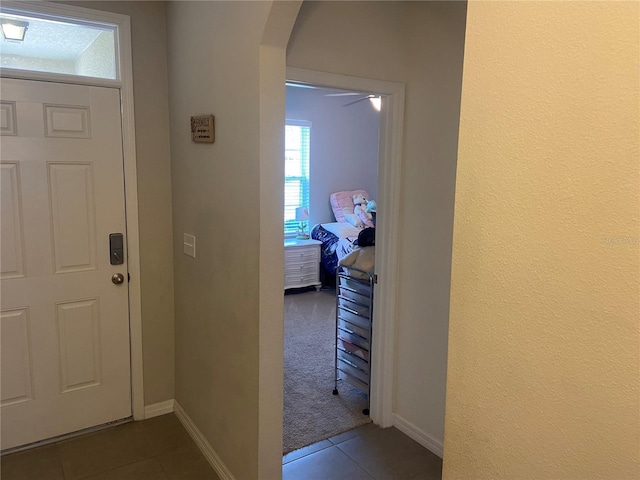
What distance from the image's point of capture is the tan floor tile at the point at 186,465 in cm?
239

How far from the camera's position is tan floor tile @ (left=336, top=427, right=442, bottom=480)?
244 cm

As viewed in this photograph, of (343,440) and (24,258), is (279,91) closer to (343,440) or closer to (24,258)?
(24,258)

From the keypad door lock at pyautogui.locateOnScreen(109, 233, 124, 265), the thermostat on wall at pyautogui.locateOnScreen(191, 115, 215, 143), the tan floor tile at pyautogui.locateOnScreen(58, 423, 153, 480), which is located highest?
the thermostat on wall at pyautogui.locateOnScreen(191, 115, 215, 143)

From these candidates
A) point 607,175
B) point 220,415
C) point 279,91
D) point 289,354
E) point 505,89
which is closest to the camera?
point 607,175

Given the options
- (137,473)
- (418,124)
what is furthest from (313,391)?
(418,124)

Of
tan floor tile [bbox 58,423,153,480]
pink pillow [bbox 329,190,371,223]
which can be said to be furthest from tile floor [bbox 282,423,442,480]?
pink pillow [bbox 329,190,371,223]

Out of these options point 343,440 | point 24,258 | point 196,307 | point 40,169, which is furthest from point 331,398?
point 40,169

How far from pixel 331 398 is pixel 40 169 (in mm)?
2221

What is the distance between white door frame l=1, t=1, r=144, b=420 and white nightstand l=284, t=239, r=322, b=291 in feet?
9.41

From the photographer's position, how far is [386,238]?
2732mm

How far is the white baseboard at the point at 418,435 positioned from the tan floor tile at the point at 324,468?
1.40 feet

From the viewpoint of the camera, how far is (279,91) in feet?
6.10

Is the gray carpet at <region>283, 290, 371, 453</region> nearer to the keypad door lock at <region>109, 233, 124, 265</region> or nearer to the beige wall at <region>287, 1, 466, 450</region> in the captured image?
the beige wall at <region>287, 1, 466, 450</region>

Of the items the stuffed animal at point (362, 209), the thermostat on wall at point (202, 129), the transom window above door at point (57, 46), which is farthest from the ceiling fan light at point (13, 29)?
the stuffed animal at point (362, 209)
